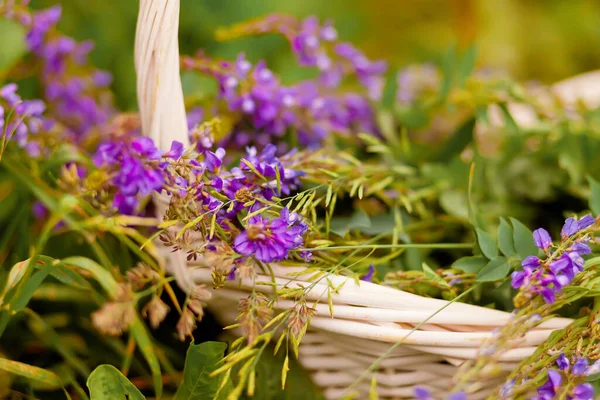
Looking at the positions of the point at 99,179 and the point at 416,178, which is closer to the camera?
the point at 99,179

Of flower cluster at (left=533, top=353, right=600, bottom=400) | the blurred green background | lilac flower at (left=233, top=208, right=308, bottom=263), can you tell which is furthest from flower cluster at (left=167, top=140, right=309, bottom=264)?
the blurred green background

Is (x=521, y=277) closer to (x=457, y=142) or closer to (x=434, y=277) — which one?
(x=434, y=277)

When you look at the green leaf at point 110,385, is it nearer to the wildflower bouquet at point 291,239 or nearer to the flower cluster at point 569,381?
the wildflower bouquet at point 291,239

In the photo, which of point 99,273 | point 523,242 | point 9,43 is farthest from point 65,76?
point 523,242

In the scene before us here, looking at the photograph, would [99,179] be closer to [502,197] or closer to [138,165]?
[138,165]

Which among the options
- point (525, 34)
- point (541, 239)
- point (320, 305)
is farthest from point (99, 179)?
point (525, 34)
